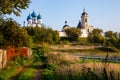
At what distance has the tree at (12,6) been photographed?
25.4 meters

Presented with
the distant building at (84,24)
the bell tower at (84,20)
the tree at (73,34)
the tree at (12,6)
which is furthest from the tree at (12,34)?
the bell tower at (84,20)

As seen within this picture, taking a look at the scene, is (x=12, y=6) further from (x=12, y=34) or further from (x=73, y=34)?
(x=73, y=34)

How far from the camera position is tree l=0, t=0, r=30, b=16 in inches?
999

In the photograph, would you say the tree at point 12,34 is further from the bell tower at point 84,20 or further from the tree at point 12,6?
the bell tower at point 84,20

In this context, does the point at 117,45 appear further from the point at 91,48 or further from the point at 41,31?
the point at 41,31

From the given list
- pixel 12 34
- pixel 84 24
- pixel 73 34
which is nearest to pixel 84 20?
pixel 84 24

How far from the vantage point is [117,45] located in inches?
3334

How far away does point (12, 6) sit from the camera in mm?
26469

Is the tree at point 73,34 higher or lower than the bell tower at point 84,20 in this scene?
lower

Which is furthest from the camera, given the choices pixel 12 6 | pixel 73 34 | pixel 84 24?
pixel 84 24

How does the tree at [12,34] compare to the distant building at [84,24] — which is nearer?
the tree at [12,34]

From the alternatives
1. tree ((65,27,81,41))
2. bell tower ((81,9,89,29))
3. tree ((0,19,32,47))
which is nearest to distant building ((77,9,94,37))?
bell tower ((81,9,89,29))

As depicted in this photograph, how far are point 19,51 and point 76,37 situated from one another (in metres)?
83.2

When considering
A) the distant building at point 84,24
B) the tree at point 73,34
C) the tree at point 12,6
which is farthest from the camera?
the distant building at point 84,24
